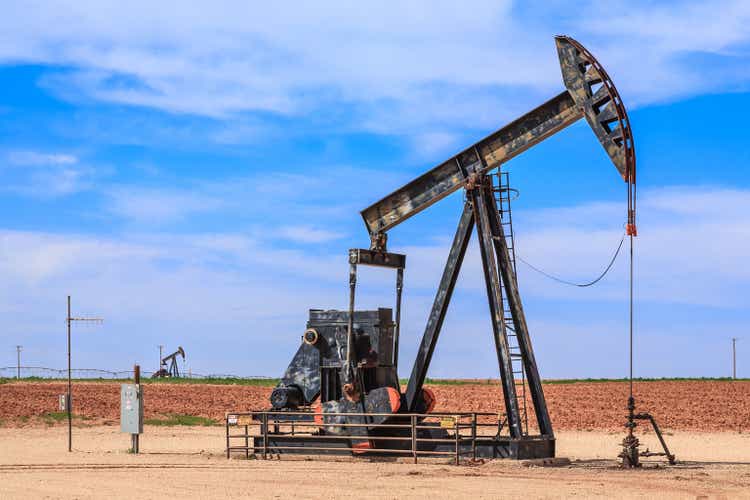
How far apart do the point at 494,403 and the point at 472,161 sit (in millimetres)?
22345

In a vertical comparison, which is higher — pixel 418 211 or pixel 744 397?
pixel 418 211

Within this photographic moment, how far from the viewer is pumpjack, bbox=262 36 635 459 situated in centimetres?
1830

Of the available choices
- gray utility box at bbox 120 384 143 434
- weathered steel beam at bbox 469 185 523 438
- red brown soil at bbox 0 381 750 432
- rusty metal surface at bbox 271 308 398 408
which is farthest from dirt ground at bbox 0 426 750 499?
red brown soil at bbox 0 381 750 432

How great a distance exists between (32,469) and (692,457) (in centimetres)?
1266

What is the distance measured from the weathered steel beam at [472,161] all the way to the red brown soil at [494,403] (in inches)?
574

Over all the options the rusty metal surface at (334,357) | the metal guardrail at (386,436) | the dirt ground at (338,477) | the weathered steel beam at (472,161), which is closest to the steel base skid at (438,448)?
the metal guardrail at (386,436)

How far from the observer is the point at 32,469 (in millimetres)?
19375

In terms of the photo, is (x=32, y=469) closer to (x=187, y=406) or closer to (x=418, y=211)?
(x=418, y=211)

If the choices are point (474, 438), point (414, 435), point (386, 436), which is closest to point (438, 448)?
point (414, 435)

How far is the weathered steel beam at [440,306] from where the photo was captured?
19766 mm

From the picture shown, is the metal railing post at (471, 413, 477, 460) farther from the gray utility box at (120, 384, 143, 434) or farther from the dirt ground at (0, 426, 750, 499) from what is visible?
the gray utility box at (120, 384, 143, 434)

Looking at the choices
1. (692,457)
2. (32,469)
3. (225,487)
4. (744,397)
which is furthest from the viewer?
(744,397)

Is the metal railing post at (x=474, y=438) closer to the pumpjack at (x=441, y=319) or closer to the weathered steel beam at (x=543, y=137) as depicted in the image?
the pumpjack at (x=441, y=319)

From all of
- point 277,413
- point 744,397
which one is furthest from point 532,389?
point 744,397
